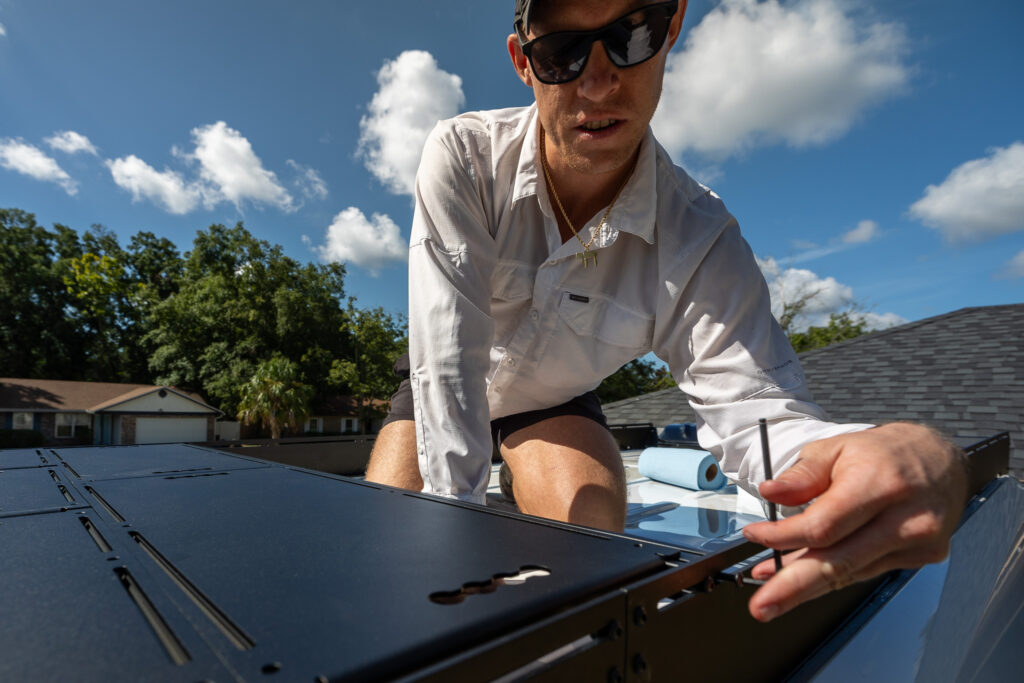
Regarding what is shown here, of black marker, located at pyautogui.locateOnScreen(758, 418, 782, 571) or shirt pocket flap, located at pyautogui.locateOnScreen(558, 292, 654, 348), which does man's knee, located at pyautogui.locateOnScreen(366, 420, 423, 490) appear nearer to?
shirt pocket flap, located at pyautogui.locateOnScreen(558, 292, 654, 348)

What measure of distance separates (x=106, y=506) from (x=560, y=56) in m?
1.33

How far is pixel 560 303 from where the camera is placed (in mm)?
1655

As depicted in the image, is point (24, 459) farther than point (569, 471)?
No

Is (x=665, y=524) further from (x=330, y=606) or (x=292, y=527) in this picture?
(x=330, y=606)

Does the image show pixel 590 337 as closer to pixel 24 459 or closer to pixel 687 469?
pixel 687 469

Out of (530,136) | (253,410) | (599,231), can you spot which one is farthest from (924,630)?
(253,410)

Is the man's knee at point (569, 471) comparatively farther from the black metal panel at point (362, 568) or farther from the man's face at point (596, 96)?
the man's face at point (596, 96)

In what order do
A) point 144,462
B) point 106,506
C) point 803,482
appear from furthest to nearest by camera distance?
point 144,462 → point 106,506 → point 803,482

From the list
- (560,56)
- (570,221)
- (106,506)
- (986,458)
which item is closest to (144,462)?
(106,506)

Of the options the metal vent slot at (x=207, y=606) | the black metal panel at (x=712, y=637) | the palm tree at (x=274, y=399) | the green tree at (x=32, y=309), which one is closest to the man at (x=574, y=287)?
the black metal panel at (x=712, y=637)

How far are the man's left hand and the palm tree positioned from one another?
2295cm

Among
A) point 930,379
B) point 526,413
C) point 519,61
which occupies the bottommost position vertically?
→ point 526,413

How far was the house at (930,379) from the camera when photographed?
200 inches

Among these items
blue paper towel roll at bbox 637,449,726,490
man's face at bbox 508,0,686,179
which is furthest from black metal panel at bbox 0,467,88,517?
blue paper towel roll at bbox 637,449,726,490
